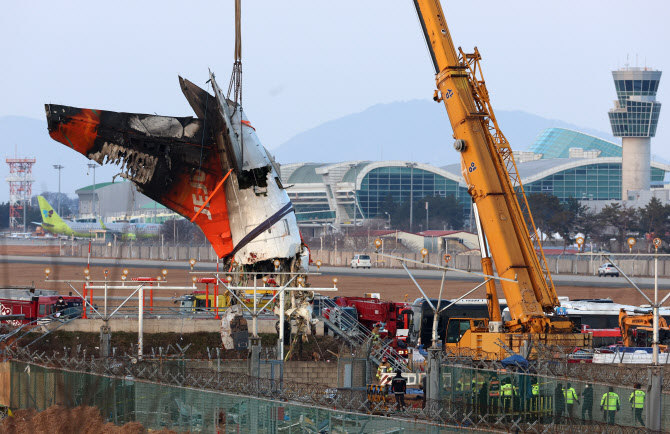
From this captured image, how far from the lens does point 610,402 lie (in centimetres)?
2711

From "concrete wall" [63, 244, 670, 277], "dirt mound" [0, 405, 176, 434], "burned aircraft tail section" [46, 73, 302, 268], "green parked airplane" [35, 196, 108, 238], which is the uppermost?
"burned aircraft tail section" [46, 73, 302, 268]

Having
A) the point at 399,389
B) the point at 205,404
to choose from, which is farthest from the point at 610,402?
the point at 205,404

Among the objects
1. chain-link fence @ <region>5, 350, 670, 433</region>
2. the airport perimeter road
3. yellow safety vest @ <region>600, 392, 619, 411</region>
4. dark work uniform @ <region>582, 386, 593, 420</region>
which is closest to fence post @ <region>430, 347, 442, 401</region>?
chain-link fence @ <region>5, 350, 670, 433</region>

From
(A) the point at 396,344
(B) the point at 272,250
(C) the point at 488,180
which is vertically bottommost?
(A) the point at 396,344

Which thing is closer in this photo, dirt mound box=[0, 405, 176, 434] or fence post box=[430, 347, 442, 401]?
dirt mound box=[0, 405, 176, 434]

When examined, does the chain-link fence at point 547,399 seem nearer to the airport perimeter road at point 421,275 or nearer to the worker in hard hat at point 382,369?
the worker in hard hat at point 382,369

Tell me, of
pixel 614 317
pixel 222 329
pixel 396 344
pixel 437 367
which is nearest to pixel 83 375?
pixel 437 367

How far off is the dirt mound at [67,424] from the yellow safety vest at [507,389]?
9.04m

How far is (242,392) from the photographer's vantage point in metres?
27.1

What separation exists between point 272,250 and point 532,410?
70.5ft

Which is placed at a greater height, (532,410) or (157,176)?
(157,176)

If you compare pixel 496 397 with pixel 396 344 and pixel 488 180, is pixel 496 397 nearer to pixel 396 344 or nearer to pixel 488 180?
pixel 488 180

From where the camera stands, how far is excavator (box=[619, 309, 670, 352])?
5222cm

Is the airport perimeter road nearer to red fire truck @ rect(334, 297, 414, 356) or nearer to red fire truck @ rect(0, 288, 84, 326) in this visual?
red fire truck @ rect(334, 297, 414, 356)
